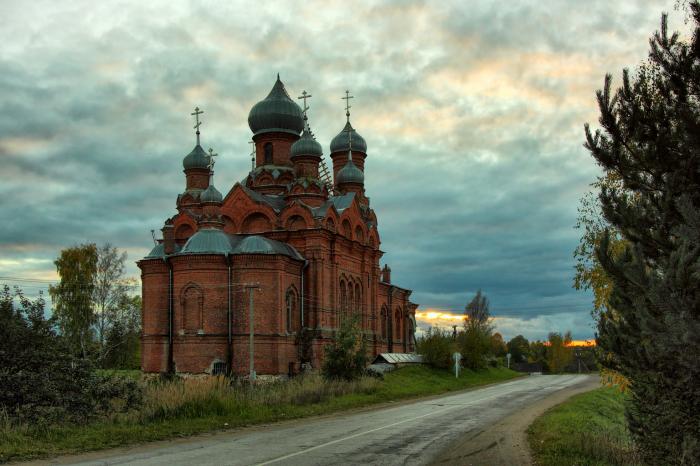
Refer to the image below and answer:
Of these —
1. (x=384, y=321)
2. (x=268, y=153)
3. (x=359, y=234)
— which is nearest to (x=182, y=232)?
(x=268, y=153)

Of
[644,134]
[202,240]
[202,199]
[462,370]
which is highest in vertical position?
[202,199]

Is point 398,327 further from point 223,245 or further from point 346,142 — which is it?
point 223,245

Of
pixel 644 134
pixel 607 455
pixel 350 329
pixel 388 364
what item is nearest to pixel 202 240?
pixel 350 329

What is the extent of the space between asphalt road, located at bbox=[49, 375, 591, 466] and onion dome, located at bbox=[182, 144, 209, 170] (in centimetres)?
2798

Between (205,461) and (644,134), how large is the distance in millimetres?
8305

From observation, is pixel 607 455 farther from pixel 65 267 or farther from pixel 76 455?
pixel 65 267

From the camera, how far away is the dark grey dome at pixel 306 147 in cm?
4250

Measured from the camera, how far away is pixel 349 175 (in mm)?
50781

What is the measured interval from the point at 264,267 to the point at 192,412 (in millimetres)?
17773

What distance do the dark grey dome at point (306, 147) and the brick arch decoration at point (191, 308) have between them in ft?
38.2

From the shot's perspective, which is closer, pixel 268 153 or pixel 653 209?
pixel 653 209

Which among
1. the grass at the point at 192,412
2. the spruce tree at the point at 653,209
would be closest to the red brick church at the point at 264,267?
the grass at the point at 192,412

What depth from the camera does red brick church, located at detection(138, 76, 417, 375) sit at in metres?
34.7

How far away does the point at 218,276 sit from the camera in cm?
3500
